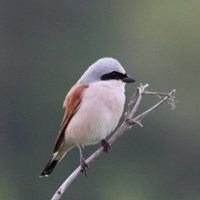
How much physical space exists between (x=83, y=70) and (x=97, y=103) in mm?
17526

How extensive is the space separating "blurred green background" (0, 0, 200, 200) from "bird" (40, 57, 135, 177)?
10.6 m

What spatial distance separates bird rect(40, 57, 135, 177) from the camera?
6.94 meters

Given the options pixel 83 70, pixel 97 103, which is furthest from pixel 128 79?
pixel 83 70

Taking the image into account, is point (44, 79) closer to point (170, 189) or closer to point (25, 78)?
point (25, 78)

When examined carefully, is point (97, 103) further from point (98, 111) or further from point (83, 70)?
point (83, 70)

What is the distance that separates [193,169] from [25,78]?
6715 millimetres

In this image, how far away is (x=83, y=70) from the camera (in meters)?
24.5

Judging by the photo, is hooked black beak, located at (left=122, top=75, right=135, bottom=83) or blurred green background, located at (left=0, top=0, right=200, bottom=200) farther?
blurred green background, located at (left=0, top=0, right=200, bottom=200)

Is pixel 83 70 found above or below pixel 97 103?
below

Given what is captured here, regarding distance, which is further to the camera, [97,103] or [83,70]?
[83,70]

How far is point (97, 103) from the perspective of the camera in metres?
6.97

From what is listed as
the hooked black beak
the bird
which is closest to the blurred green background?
the bird

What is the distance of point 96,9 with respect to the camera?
30.5m

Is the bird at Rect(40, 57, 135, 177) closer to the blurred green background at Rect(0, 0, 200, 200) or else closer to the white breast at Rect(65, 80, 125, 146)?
the white breast at Rect(65, 80, 125, 146)
